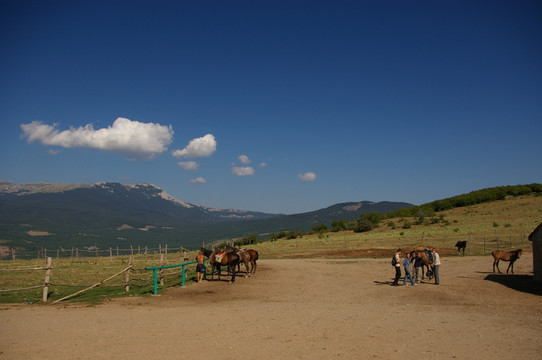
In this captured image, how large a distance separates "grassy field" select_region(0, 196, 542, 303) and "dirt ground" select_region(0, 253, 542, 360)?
351 cm

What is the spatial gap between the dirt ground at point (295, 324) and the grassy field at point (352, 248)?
3.51 m

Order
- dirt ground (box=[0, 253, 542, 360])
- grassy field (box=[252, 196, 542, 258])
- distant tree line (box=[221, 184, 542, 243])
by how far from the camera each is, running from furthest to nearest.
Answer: distant tree line (box=[221, 184, 542, 243]), grassy field (box=[252, 196, 542, 258]), dirt ground (box=[0, 253, 542, 360])

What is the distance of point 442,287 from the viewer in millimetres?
16453

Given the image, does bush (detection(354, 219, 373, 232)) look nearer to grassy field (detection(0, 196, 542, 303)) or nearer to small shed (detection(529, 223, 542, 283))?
grassy field (detection(0, 196, 542, 303))

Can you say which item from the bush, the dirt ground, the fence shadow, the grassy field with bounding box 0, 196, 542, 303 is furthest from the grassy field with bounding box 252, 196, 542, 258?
the dirt ground

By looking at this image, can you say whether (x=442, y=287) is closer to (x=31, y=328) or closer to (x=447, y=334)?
(x=447, y=334)

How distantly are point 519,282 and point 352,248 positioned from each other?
80.6ft

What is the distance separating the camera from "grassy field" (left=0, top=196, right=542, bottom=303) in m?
17.9

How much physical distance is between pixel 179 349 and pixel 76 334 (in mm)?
3120

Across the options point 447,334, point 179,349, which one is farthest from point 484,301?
point 179,349

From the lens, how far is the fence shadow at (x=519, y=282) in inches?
615

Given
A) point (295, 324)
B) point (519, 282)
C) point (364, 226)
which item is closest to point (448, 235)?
point (364, 226)

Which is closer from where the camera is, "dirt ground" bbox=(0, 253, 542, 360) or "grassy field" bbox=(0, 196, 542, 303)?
"dirt ground" bbox=(0, 253, 542, 360)

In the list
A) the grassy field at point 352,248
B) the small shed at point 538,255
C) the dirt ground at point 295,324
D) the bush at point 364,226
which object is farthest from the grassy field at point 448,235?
the dirt ground at point 295,324
